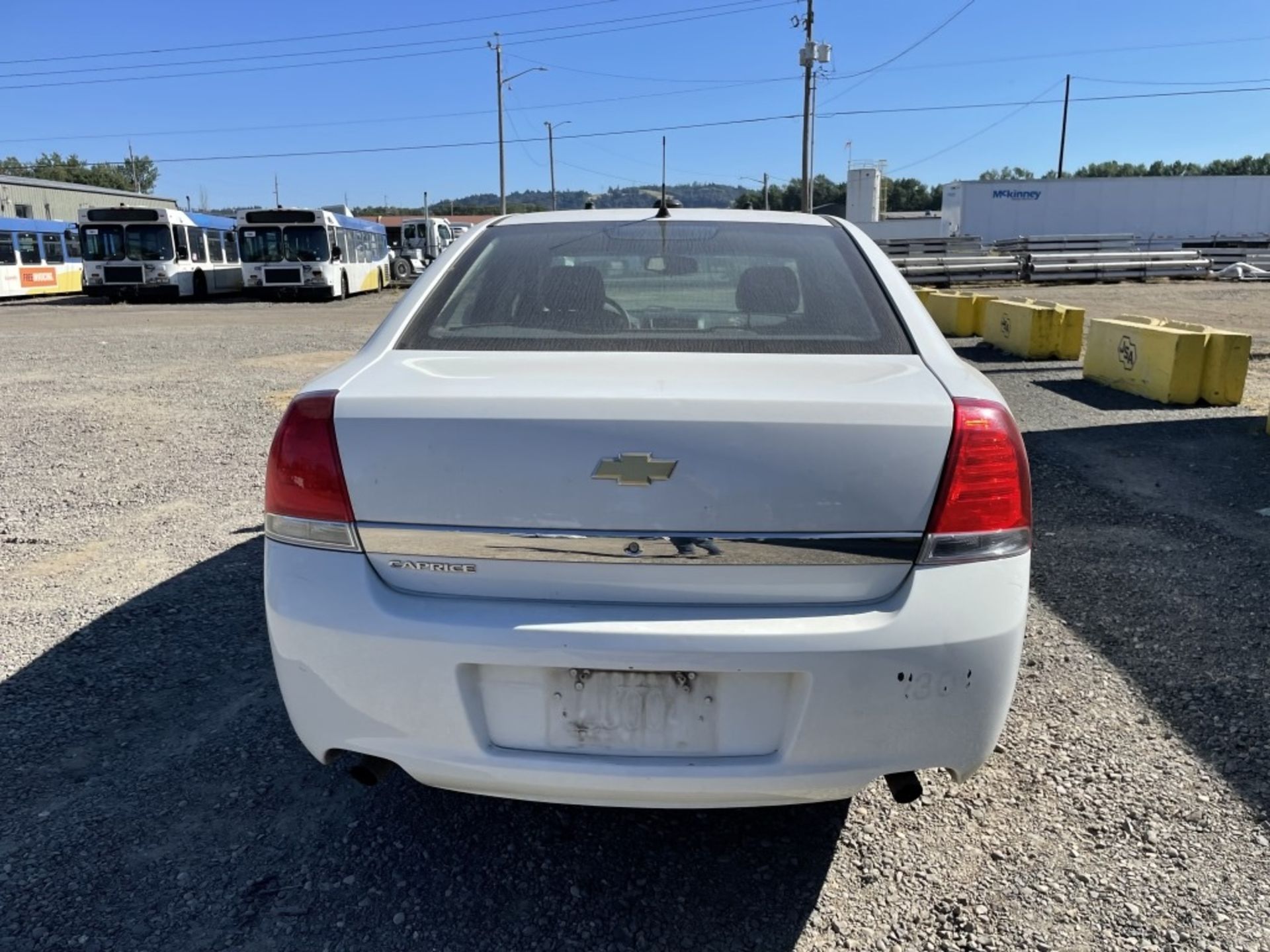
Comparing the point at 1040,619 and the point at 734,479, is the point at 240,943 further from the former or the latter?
the point at 1040,619

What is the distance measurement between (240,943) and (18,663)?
207cm

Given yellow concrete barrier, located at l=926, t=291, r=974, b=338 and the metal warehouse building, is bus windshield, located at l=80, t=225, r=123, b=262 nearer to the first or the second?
the metal warehouse building

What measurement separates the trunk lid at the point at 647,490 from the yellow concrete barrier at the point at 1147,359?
7684 mm

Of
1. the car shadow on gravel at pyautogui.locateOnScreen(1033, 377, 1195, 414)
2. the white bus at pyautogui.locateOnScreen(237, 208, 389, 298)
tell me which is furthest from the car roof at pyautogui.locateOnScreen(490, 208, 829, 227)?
the white bus at pyautogui.locateOnScreen(237, 208, 389, 298)

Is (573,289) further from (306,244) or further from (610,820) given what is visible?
(306,244)

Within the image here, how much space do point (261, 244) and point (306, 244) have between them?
1.45 m

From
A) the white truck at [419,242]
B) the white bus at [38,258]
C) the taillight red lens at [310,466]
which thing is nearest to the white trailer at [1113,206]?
the white truck at [419,242]

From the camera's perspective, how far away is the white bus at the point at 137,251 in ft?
89.3

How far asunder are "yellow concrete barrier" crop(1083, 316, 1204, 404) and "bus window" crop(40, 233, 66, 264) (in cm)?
3401

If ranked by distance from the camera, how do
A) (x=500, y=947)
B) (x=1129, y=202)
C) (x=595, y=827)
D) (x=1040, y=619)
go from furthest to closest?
(x=1129, y=202) → (x=1040, y=619) → (x=595, y=827) → (x=500, y=947)

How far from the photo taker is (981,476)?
1.99 m

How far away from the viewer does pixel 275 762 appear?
288 cm

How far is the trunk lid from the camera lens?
192 centimetres

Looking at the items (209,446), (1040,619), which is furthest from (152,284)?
(1040,619)
